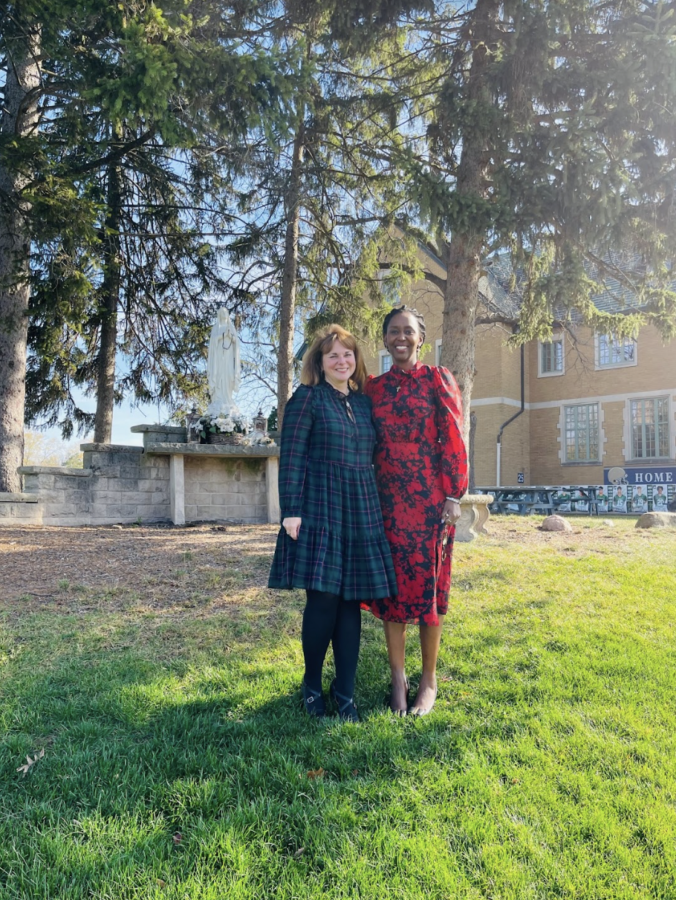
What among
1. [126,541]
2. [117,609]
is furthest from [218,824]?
[126,541]

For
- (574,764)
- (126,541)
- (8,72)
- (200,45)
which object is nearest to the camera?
(574,764)

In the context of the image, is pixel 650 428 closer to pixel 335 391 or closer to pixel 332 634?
pixel 335 391

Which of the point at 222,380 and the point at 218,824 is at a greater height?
the point at 222,380

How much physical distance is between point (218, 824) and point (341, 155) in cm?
1048

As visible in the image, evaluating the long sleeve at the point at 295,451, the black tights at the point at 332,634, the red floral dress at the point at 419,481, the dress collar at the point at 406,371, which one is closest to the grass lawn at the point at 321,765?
the black tights at the point at 332,634

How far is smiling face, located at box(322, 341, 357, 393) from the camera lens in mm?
3059

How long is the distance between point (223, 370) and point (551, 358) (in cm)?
1716

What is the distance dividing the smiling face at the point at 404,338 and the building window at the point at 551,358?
22.3m

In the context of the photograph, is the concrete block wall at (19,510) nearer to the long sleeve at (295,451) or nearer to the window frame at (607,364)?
the long sleeve at (295,451)

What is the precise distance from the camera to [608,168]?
6672 millimetres

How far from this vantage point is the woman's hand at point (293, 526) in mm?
2771

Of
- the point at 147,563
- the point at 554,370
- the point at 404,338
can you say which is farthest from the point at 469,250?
the point at 554,370

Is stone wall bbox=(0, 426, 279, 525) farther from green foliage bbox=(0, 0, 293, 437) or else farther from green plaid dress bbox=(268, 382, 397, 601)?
green plaid dress bbox=(268, 382, 397, 601)

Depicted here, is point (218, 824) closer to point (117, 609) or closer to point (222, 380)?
point (117, 609)
